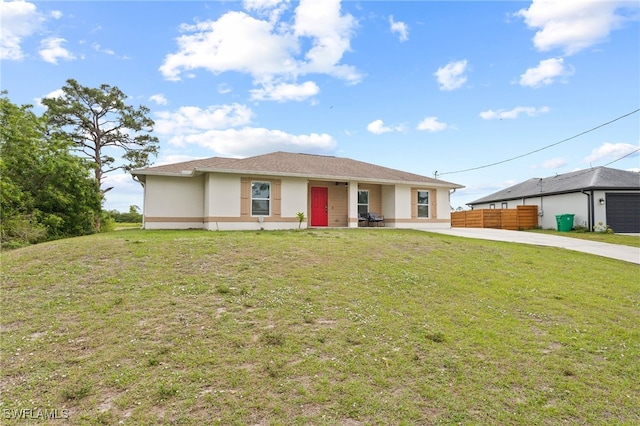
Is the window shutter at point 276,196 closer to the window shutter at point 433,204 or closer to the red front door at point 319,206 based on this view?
the red front door at point 319,206

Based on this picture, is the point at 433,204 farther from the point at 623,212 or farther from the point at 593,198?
the point at 623,212

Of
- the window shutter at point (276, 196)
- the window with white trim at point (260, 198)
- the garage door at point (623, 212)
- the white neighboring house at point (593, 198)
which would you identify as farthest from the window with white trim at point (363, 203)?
the garage door at point (623, 212)

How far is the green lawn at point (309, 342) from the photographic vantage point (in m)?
2.92

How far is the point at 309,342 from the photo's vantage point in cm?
391

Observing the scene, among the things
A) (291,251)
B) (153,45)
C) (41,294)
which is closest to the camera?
(41,294)

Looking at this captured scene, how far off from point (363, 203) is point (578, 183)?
49.8ft

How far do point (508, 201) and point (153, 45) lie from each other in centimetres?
2779

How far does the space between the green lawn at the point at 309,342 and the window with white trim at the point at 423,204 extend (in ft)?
38.2

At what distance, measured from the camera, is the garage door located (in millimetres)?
19922

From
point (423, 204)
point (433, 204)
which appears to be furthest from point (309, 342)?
point (433, 204)

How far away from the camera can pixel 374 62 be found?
1522 centimetres

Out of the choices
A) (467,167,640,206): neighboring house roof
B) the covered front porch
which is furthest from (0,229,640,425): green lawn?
(467,167,640,206): neighboring house roof

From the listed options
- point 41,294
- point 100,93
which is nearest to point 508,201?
point 41,294

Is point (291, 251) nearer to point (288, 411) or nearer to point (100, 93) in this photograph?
point (288, 411)
